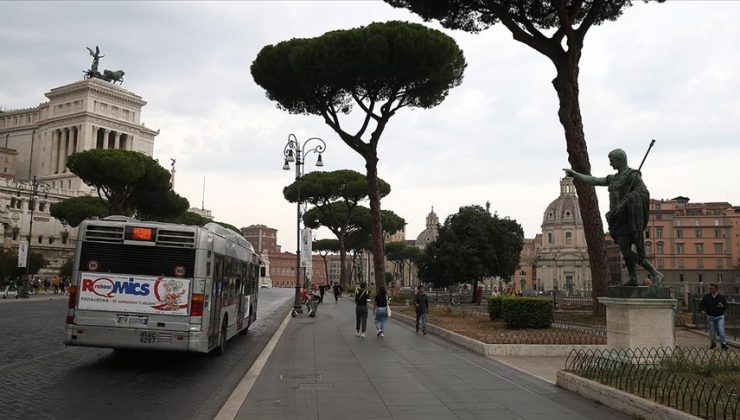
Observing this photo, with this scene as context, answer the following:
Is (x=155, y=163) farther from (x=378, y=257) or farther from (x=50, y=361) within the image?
(x=50, y=361)

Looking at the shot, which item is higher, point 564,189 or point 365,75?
point 564,189

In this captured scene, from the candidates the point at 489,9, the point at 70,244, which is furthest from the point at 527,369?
the point at 70,244

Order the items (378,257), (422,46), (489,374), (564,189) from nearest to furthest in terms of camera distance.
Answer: (489,374), (422,46), (378,257), (564,189)

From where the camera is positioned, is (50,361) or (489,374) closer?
(489,374)

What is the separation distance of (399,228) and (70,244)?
1836 inches

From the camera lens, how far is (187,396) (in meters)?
8.09

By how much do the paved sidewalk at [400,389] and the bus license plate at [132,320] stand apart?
2094 millimetres

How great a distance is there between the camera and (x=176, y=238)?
396 inches

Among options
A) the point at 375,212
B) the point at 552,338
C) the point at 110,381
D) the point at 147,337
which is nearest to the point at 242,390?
the point at 110,381

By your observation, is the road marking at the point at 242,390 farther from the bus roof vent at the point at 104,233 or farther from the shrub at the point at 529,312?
the shrub at the point at 529,312

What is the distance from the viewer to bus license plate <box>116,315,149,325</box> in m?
9.74

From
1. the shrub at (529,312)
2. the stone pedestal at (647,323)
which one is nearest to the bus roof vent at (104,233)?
the stone pedestal at (647,323)

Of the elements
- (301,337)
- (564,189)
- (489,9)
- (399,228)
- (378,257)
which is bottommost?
(301,337)

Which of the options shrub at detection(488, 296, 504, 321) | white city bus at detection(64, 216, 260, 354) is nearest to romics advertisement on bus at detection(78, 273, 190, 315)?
white city bus at detection(64, 216, 260, 354)
